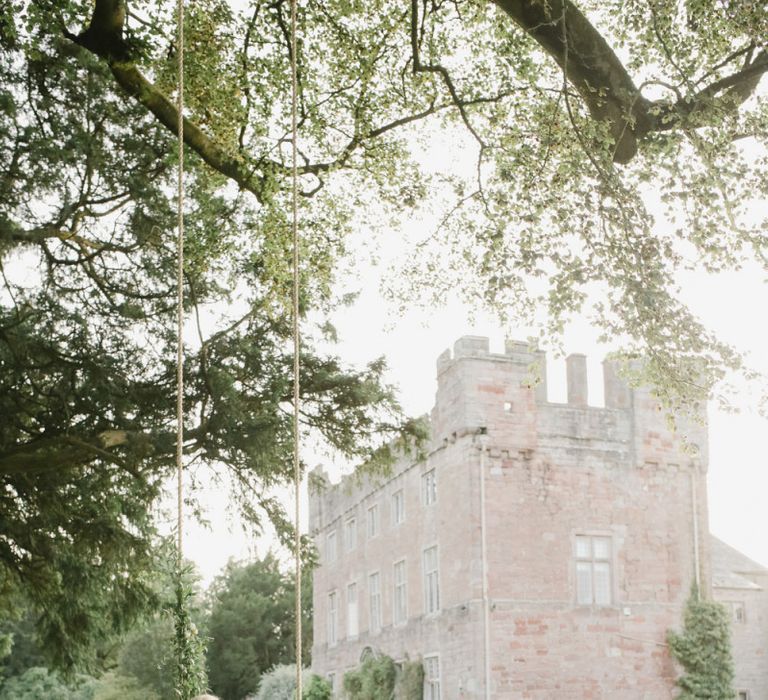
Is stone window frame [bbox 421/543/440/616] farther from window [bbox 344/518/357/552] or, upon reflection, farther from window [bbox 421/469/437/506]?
window [bbox 344/518/357/552]

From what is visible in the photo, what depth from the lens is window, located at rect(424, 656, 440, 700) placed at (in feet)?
65.5

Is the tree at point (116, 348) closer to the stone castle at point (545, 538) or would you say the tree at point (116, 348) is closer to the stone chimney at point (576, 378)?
the stone castle at point (545, 538)

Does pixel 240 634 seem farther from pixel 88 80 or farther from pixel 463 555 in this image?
pixel 88 80

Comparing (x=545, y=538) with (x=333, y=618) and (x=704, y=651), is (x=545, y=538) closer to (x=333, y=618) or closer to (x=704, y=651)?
(x=704, y=651)

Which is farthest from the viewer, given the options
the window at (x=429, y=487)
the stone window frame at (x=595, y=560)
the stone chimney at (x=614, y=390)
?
the window at (x=429, y=487)

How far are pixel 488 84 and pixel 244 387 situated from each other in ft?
12.1

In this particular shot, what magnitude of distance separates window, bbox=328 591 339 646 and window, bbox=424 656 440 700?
630 cm

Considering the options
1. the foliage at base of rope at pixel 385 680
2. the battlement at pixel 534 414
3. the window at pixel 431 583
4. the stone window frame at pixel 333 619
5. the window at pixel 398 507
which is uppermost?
the battlement at pixel 534 414

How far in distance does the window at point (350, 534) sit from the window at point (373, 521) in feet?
3.95

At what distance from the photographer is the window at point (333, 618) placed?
26844 mm

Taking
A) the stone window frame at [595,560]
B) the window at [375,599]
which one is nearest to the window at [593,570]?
the stone window frame at [595,560]

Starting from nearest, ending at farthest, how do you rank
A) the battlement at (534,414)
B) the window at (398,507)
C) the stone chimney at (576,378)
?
the battlement at (534,414), the stone chimney at (576,378), the window at (398,507)

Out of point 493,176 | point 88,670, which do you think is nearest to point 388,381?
point 493,176

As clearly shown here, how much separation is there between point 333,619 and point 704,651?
1064 cm
